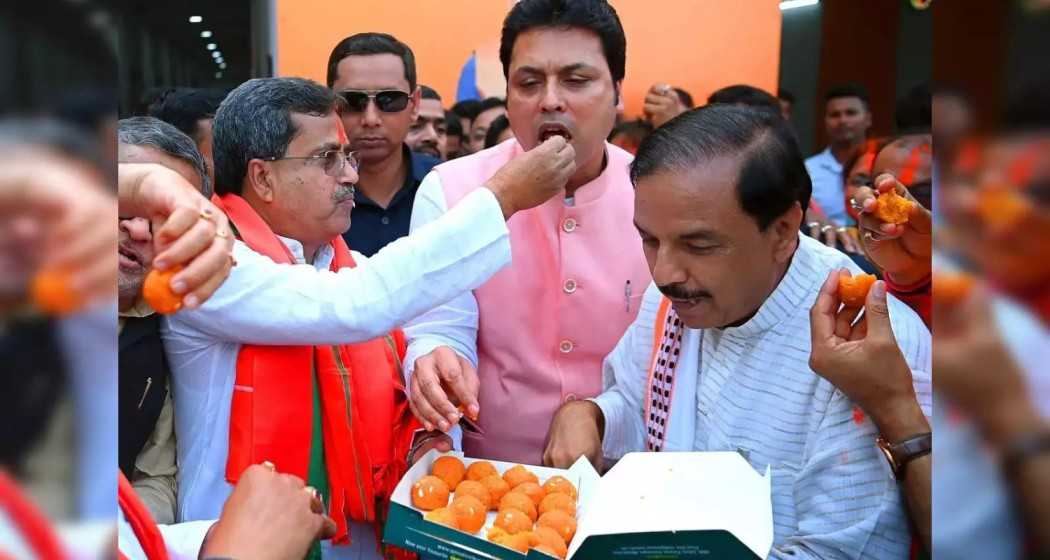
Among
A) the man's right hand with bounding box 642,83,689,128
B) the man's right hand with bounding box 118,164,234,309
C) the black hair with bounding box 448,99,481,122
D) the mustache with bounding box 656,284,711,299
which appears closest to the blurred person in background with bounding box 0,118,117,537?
the man's right hand with bounding box 118,164,234,309

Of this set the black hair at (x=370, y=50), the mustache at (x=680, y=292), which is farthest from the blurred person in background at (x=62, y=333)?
the black hair at (x=370, y=50)

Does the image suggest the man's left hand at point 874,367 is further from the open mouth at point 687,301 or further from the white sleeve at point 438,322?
the white sleeve at point 438,322

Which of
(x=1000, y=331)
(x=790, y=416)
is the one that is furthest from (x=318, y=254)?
(x=1000, y=331)

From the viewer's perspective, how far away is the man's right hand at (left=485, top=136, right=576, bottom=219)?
6.34 feet

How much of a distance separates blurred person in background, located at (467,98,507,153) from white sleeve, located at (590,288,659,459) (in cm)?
315

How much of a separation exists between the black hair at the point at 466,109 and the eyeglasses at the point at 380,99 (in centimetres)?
236

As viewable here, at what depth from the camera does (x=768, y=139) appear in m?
1.83

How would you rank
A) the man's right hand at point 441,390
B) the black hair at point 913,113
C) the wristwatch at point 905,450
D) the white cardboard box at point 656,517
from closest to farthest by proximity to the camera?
the white cardboard box at point 656,517, the wristwatch at point 905,450, the man's right hand at point 441,390, the black hair at point 913,113

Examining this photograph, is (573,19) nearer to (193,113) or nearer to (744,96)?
(193,113)

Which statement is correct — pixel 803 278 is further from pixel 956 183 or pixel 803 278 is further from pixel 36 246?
pixel 36 246

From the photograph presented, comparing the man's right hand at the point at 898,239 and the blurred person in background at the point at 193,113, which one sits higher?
the blurred person in background at the point at 193,113

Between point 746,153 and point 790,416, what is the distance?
473 millimetres

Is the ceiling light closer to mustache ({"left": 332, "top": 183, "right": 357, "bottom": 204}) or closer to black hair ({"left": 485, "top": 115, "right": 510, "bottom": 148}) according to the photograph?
black hair ({"left": 485, "top": 115, "right": 510, "bottom": 148})

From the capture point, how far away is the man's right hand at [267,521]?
1346 mm
